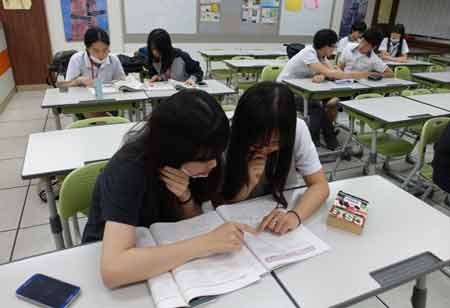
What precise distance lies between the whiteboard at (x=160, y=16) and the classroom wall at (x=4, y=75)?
185cm

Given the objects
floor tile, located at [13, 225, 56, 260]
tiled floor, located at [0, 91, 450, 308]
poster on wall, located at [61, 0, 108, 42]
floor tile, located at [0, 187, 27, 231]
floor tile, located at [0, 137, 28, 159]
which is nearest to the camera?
tiled floor, located at [0, 91, 450, 308]

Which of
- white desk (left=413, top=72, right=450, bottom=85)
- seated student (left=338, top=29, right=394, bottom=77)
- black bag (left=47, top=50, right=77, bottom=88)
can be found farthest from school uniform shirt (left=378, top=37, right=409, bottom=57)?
black bag (left=47, top=50, right=77, bottom=88)

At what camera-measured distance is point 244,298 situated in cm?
86

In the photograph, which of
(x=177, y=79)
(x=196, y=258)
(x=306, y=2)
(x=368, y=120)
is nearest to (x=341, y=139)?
(x=368, y=120)

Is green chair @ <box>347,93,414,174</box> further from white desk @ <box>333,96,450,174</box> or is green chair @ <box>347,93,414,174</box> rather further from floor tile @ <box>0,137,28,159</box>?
floor tile @ <box>0,137,28,159</box>

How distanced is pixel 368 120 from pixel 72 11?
4919 millimetres

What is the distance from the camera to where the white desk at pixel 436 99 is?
302 cm

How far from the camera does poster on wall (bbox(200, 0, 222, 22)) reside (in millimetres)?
6250

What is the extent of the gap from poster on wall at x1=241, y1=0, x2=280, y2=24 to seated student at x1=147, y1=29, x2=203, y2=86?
11.4 ft

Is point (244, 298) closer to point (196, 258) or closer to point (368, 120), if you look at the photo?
point (196, 258)

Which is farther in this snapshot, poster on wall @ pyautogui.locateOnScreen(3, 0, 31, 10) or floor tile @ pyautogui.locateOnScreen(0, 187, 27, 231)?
poster on wall @ pyautogui.locateOnScreen(3, 0, 31, 10)

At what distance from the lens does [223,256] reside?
0.96 meters

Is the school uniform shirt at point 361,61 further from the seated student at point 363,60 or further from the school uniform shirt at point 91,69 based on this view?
the school uniform shirt at point 91,69

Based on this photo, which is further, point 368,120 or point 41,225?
point 368,120
